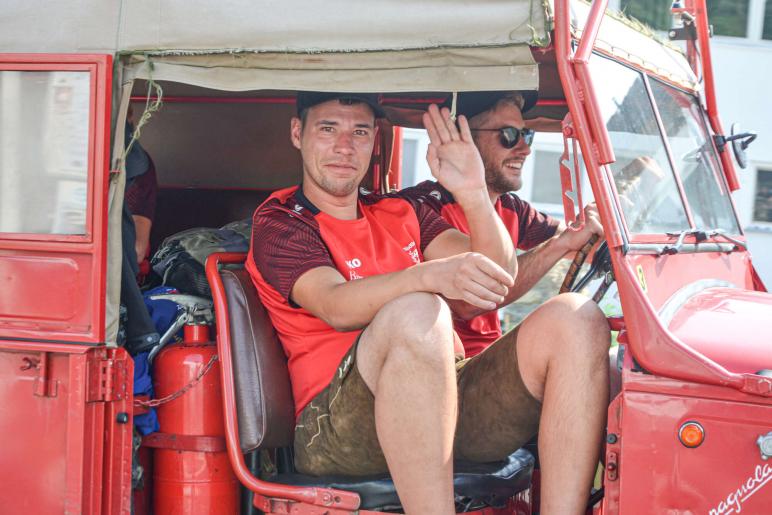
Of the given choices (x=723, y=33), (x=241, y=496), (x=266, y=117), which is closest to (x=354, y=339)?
(x=241, y=496)

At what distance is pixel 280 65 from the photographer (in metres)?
2.63

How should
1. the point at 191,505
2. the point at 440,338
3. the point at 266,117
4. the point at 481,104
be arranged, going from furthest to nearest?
the point at 266,117
the point at 481,104
the point at 191,505
the point at 440,338

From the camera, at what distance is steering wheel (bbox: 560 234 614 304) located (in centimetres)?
296

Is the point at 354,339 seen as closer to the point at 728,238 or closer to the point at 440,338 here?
the point at 440,338

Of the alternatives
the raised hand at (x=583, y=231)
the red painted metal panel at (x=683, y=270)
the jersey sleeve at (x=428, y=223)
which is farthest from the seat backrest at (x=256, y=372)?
the red painted metal panel at (x=683, y=270)

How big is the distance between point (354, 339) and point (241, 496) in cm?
72

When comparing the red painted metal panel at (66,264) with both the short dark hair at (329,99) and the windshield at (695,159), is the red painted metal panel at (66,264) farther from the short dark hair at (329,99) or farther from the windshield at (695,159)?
the windshield at (695,159)

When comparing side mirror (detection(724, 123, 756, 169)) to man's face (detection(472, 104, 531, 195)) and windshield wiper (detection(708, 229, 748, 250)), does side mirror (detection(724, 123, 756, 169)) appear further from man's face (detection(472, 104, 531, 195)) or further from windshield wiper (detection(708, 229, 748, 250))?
man's face (detection(472, 104, 531, 195))

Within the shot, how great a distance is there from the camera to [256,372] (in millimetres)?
2949

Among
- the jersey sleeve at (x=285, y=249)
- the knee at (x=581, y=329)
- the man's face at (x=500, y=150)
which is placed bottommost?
the knee at (x=581, y=329)

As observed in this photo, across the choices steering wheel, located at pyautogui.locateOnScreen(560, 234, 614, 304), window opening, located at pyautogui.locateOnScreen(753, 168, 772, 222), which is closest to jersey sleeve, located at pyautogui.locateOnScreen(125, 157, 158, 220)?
steering wheel, located at pyautogui.locateOnScreen(560, 234, 614, 304)

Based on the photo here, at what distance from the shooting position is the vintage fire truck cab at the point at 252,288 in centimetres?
228

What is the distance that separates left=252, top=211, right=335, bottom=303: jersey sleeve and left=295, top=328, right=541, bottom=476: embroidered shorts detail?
0.32 m

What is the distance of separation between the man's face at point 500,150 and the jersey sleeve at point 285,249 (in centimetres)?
100
